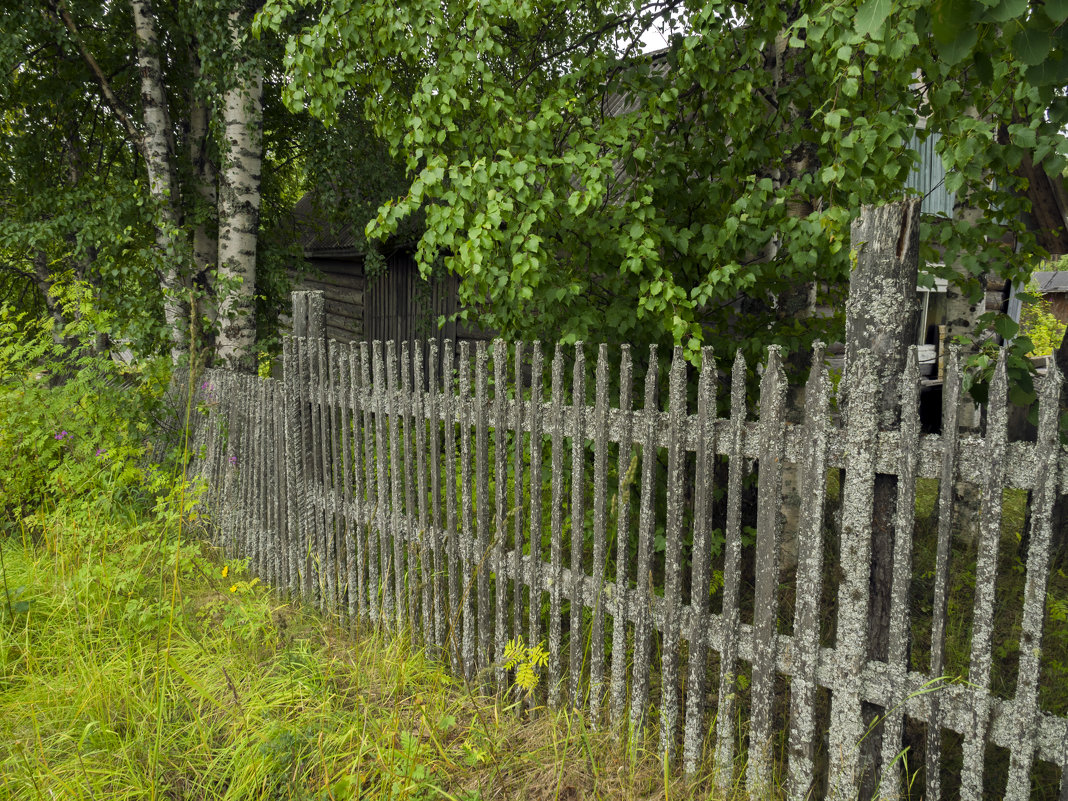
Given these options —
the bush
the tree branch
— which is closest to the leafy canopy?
the bush

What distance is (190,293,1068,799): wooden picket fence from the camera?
1891 millimetres

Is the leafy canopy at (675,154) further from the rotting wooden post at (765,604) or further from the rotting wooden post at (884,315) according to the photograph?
the rotting wooden post at (765,604)

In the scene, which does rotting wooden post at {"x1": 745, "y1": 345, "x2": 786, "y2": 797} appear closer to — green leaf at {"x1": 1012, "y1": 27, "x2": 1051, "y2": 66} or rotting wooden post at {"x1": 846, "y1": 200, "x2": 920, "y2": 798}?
rotting wooden post at {"x1": 846, "y1": 200, "x2": 920, "y2": 798}

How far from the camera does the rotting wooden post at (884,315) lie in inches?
79.4

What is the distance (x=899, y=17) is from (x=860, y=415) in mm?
1613

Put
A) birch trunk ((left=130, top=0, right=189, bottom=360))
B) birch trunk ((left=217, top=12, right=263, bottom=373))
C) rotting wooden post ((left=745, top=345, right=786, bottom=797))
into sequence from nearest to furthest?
rotting wooden post ((left=745, top=345, right=786, bottom=797)) < birch trunk ((left=217, top=12, right=263, bottom=373)) < birch trunk ((left=130, top=0, right=189, bottom=360))

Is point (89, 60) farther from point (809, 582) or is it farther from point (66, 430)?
point (809, 582)

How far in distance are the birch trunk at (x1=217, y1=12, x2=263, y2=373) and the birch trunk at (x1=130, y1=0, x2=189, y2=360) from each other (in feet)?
1.43

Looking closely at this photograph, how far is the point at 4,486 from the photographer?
15.5ft

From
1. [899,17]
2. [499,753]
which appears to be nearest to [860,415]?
[899,17]

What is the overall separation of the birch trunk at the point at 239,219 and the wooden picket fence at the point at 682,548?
240 cm

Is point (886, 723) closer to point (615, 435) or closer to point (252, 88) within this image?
point (615, 435)

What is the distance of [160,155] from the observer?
22.0ft

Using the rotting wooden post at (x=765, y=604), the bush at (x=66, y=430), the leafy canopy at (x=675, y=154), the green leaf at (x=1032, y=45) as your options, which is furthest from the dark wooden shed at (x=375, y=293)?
the green leaf at (x=1032, y=45)
